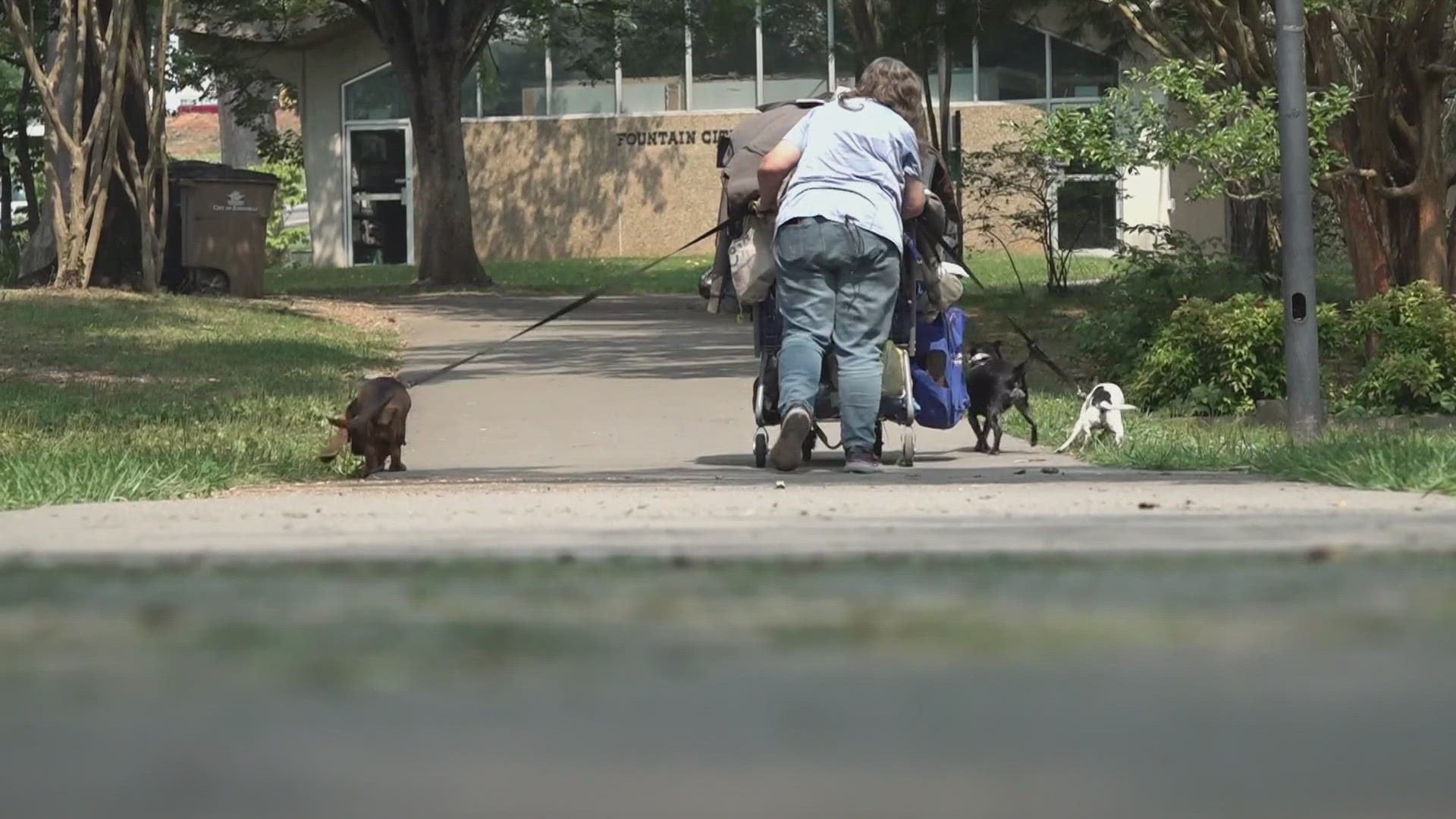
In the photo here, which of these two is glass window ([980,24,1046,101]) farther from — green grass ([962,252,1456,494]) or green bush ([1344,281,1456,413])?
green bush ([1344,281,1456,413])

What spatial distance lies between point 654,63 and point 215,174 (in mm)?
14962

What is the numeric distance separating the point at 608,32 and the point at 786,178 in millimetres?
25109

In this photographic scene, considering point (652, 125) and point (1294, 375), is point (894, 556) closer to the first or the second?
point (1294, 375)

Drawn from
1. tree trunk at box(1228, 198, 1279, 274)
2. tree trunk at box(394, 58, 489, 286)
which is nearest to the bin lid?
tree trunk at box(394, 58, 489, 286)

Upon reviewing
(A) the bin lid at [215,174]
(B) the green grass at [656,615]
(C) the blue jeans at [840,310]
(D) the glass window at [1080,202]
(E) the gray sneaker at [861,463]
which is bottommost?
(E) the gray sneaker at [861,463]

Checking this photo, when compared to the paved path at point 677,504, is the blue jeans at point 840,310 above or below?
Result: above

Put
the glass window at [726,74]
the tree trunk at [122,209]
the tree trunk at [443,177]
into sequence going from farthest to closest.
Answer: the glass window at [726,74]
the tree trunk at [443,177]
the tree trunk at [122,209]

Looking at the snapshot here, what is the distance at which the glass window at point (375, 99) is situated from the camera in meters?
43.0

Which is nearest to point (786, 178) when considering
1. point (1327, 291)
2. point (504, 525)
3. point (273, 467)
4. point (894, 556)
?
point (273, 467)

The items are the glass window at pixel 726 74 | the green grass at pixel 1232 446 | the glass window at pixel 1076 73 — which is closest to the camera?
the green grass at pixel 1232 446

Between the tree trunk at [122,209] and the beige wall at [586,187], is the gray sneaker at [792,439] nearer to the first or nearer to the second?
the tree trunk at [122,209]

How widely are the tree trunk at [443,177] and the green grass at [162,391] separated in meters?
7.07

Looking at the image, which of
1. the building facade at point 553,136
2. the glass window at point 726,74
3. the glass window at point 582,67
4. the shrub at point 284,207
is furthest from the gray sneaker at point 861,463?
the shrub at point 284,207

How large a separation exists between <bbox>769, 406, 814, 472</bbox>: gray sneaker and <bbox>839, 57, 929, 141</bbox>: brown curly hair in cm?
135
